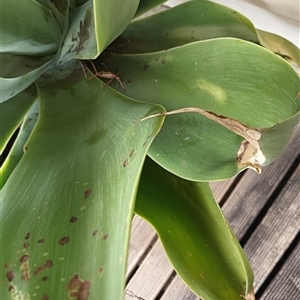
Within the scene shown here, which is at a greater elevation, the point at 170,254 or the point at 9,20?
the point at 9,20

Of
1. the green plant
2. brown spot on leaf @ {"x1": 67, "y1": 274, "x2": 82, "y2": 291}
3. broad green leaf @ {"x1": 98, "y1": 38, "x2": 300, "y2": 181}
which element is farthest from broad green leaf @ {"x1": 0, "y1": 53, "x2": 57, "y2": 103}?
brown spot on leaf @ {"x1": 67, "y1": 274, "x2": 82, "y2": 291}

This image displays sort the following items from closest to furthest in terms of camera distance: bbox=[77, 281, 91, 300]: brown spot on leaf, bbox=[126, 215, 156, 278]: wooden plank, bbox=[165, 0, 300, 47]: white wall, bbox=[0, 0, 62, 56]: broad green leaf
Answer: bbox=[77, 281, 91, 300]: brown spot on leaf → bbox=[0, 0, 62, 56]: broad green leaf → bbox=[165, 0, 300, 47]: white wall → bbox=[126, 215, 156, 278]: wooden plank

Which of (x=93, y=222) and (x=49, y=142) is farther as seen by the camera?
(x=49, y=142)

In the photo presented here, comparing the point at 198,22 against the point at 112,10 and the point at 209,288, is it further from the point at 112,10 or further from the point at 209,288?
the point at 209,288

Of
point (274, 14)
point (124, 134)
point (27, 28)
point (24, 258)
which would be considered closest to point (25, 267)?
point (24, 258)

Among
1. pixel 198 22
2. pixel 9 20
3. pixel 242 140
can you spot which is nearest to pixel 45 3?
pixel 9 20

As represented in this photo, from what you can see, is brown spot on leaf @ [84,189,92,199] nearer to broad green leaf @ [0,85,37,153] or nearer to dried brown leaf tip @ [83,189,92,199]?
dried brown leaf tip @ [83,189,92,199]
